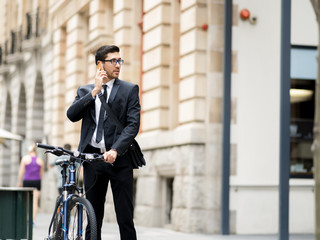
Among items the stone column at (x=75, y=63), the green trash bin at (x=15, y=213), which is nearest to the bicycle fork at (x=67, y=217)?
the green trash bin at (x=15, y=213)

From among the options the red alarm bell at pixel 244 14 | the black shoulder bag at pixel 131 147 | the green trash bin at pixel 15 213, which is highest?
the red alarm bell at pixel 244 14

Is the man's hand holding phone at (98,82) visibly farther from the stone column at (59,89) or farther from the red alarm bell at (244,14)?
the stone column at (59,89)

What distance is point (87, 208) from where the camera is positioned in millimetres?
6367

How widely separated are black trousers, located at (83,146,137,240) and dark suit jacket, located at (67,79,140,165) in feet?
0.37

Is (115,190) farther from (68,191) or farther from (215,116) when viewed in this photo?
(215,116)


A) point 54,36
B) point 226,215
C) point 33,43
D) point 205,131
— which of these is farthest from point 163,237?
point 33,43

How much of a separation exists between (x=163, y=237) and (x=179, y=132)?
2305 millimetres

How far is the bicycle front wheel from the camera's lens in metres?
6.34

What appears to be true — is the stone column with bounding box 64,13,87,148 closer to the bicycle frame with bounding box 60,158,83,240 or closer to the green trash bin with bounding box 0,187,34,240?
the green trash bin with bounding box 0,187,34,240

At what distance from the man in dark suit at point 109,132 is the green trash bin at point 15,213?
244 centimetres

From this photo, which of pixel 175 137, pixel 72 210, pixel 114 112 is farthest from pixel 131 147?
pixel 175 137

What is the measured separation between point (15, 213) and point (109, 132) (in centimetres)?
278

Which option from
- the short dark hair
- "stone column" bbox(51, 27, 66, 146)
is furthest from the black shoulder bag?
"stone column" bbox(51, 27, 66, 146)

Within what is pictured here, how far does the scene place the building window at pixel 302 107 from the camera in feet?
44.8
